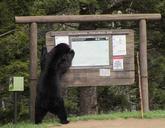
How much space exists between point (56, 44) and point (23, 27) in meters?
5.86

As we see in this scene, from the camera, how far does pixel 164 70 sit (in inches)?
706

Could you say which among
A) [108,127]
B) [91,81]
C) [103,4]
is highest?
[103,4]

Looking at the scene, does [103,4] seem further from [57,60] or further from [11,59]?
[57,60]

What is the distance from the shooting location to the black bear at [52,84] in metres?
10.2

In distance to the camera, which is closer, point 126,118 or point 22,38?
point 126,118

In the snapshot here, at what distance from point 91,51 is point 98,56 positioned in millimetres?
181

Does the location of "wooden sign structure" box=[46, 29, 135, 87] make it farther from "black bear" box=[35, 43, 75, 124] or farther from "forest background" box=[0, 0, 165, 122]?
"forest background" box=[0, 0, 165, 122]

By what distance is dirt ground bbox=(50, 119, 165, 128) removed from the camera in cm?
949

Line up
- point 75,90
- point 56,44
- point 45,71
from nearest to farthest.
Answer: point 45,71
point 56,44
point 75,90

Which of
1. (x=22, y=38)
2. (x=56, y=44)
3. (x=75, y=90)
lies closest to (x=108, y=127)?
(x=56, y=44)

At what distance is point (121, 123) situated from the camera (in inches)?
388

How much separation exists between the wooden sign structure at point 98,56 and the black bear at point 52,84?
2.25 feet

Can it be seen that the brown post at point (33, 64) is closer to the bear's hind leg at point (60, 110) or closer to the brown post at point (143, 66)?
the bear's hind leg at point (60, 110)

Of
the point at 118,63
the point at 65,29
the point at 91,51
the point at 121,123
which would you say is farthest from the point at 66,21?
the point at 65,29
